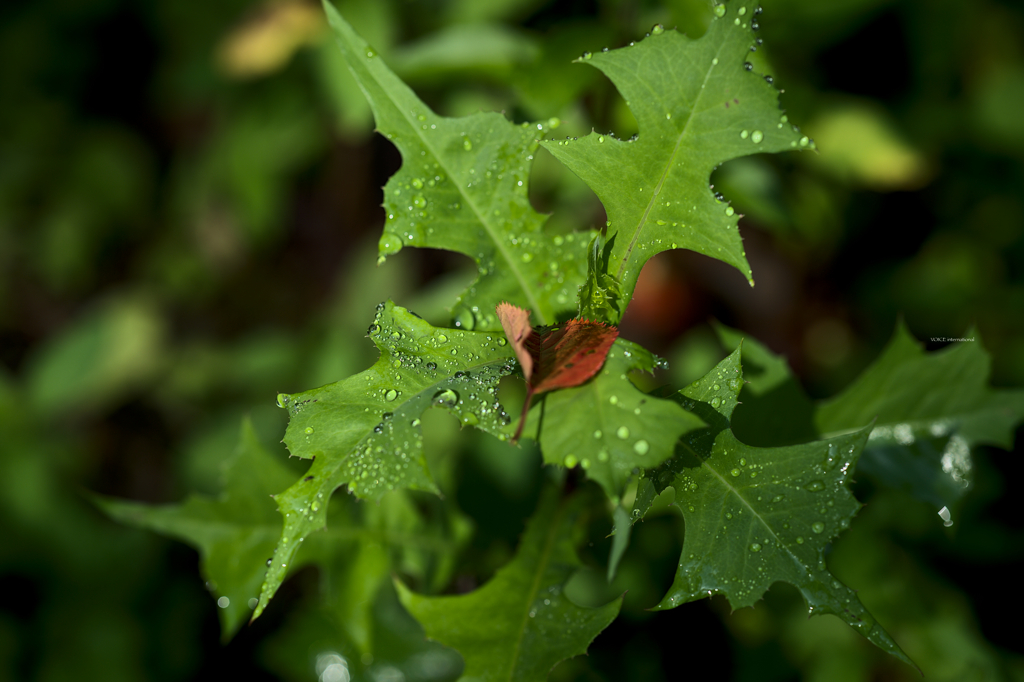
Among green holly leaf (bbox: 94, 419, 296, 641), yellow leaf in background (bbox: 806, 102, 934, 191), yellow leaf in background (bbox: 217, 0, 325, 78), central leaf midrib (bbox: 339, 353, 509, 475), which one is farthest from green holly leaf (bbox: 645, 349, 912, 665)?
yellow leaf in background (bbox: 217, 0, 325, 78)

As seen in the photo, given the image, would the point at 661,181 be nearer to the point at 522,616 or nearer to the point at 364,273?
the point at 522,616

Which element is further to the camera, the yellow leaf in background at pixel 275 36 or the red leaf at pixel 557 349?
the yellow leaf in background at pixel 275 36

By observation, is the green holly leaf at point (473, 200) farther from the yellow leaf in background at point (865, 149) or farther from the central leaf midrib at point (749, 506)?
the yellow leaf in background at point (865, 149)

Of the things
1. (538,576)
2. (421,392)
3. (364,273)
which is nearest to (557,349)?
(421,392)

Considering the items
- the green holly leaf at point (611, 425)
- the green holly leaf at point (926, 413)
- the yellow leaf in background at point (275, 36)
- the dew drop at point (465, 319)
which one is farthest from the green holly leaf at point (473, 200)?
the yellow leaf in background at point (275, 36)

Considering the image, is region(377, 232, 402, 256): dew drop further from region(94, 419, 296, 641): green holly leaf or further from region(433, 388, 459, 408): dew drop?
region(94, 419, 296, 641): green holly leaf

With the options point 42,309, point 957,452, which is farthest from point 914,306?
point 42,309

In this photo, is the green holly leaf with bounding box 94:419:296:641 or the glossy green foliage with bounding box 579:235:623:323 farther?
the green holly leaf with bounding box 94:419:296:641
